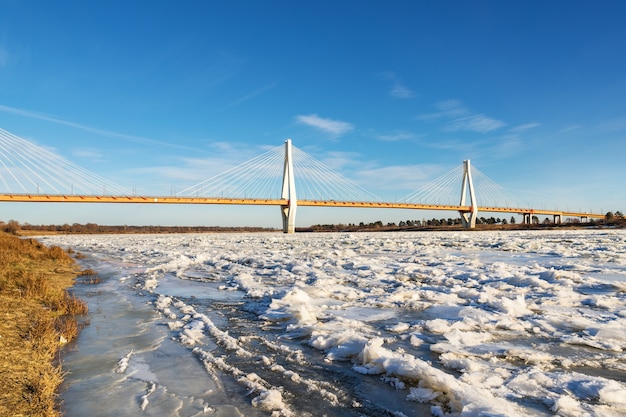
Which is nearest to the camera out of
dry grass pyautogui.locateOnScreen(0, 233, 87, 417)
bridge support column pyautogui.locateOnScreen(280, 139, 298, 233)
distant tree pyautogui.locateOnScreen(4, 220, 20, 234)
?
dry grass pyautogui.locateOnScreen(0, 233, 87, 417)

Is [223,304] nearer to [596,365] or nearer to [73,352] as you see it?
[73,352]

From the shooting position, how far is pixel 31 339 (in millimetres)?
4215

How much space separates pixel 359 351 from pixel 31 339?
135 inches

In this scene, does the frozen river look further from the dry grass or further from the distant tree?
the distant tree

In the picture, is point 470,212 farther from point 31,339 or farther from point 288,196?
point 31,339

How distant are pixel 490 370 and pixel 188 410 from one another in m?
2.41

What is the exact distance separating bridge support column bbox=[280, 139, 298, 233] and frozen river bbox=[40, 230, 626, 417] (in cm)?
4507

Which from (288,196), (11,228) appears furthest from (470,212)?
(11,228)

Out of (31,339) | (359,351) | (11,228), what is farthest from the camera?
(11,228)

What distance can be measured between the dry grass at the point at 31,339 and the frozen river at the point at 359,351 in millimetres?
174

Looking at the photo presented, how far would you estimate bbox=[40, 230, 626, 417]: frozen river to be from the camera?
9.22ft

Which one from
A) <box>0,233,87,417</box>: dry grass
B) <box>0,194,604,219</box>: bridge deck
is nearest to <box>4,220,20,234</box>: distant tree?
<box>0,194,604,219</box>: bridge deck

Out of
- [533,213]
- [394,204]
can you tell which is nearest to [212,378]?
[394,204]

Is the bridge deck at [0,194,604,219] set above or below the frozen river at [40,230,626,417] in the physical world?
above
